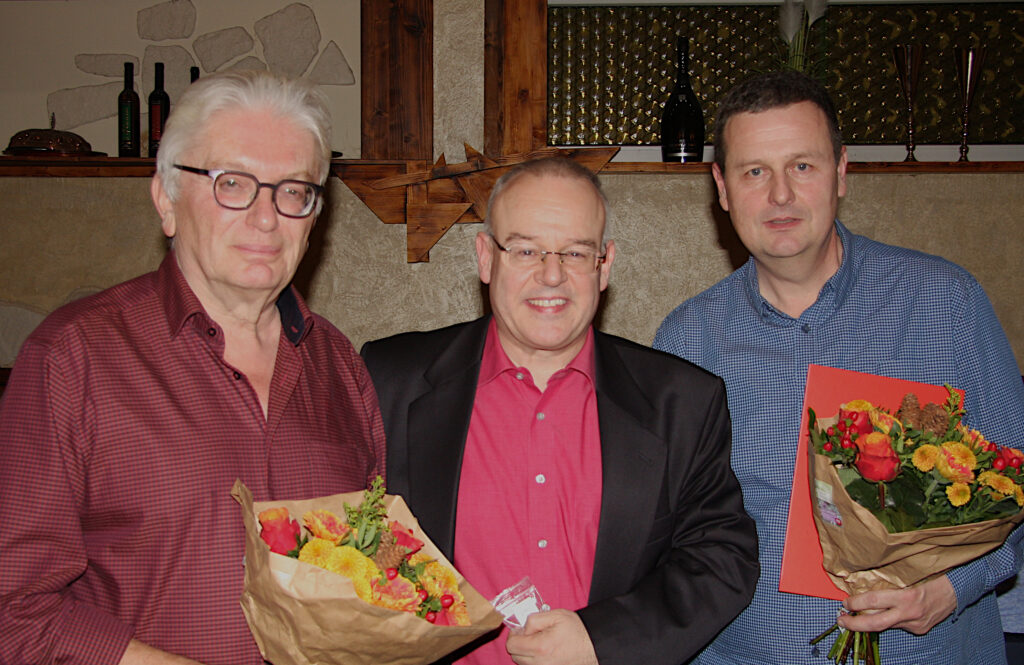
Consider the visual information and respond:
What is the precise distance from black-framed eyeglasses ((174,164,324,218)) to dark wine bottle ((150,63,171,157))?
2.45 metres

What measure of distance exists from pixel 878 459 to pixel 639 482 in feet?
1.75

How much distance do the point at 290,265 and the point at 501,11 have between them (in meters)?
2.30

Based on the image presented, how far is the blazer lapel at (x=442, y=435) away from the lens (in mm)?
1898

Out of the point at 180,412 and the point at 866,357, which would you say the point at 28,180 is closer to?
the point at 180,412

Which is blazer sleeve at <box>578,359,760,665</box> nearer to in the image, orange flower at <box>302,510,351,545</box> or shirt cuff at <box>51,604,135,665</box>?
orange flower at <box>302,510,351,545</box>

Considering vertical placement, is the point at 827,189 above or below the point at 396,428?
above

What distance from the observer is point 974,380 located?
1.97m

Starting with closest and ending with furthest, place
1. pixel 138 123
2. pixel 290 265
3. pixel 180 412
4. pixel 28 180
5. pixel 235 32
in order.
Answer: pixel 180 412 < pixel 290 265 < pixel 28 180 < pixel 138 123 < pixel 235 32

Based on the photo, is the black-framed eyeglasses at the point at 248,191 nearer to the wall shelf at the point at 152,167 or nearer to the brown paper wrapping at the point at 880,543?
the brown paper wrapping at the point at 880,543

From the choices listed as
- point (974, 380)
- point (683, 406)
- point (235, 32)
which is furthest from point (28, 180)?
point (974, 380)

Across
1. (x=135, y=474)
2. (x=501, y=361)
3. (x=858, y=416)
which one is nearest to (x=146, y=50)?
(x=501, y=361)

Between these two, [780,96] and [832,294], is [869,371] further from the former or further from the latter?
[780,96]

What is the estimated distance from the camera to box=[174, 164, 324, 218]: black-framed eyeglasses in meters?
1.67

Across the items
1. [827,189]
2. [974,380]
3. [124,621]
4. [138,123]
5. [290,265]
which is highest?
[138,123]
